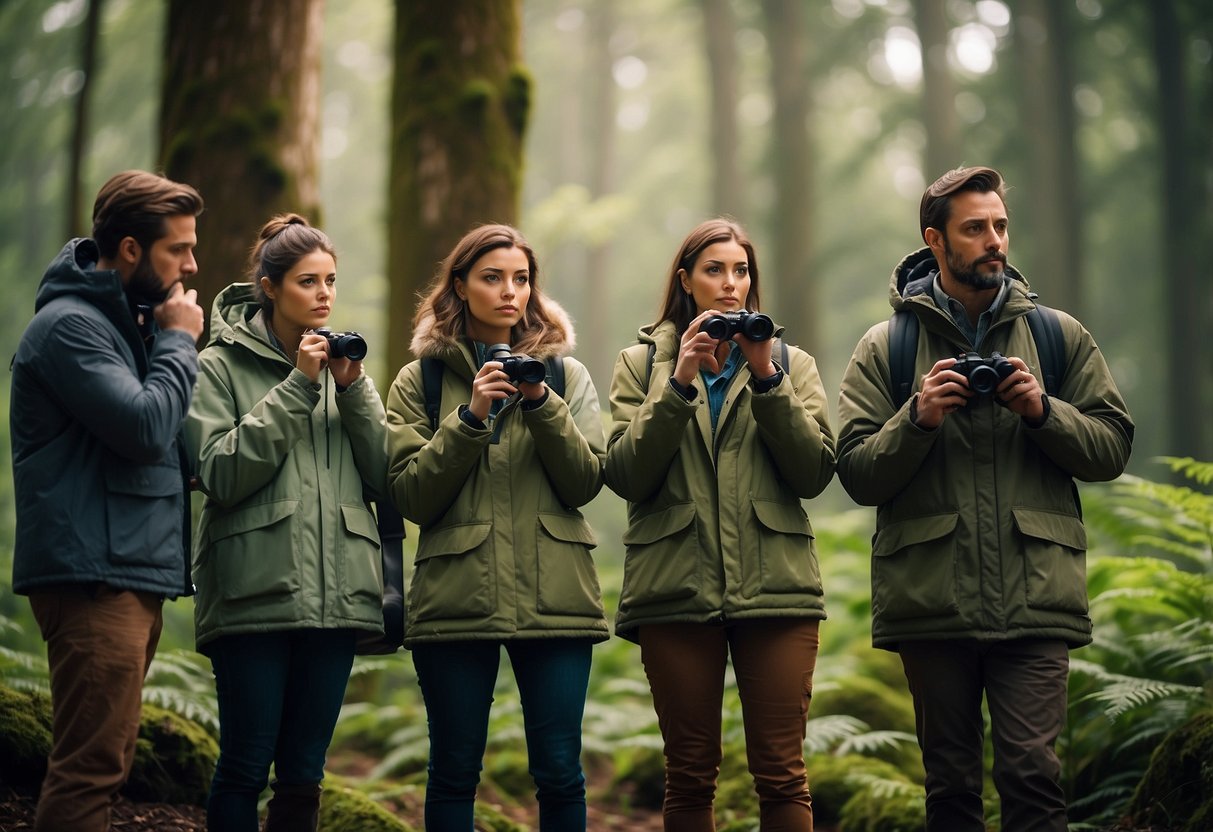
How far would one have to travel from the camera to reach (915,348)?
15.0 feet

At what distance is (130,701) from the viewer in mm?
3805

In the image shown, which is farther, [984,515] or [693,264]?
[693,264]

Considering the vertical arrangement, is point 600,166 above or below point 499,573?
above

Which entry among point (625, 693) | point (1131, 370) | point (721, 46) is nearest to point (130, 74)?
point (721, 46)

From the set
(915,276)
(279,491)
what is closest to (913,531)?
(915,276)

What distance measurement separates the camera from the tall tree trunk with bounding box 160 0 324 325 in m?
6.96

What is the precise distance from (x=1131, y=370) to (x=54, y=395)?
2550cm

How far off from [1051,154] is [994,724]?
62.0ft

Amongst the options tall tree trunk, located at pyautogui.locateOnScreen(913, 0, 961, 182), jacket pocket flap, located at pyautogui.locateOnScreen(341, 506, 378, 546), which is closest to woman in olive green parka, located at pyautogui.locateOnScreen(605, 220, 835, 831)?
jacket pocket flap, located at pyautogui.locateOnScreen(341, 506, 378, 546)

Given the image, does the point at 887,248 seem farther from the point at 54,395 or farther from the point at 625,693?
the point at 54,395

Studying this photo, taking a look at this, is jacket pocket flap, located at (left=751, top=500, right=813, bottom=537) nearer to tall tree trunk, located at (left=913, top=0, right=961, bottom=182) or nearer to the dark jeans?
the dark jeans

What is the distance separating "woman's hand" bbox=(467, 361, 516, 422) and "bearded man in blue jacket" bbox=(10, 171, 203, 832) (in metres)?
0.97

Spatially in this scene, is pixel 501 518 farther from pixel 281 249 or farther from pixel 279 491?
pixel 281 249

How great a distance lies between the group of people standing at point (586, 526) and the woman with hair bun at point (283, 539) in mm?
11
